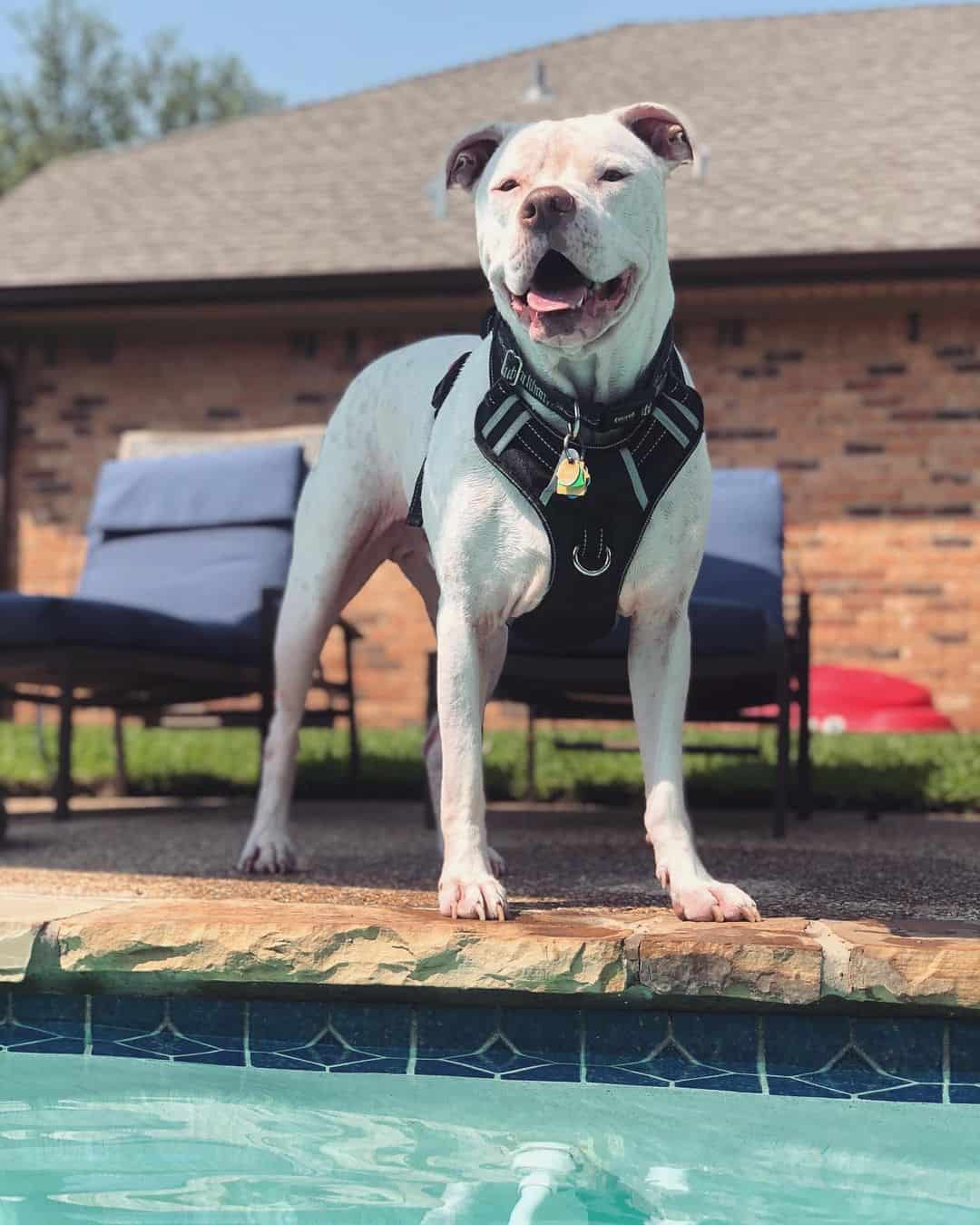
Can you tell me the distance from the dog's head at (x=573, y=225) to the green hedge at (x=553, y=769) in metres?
3.64

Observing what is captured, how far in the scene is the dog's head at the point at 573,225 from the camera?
2.56 m

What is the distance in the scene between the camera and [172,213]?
34.9ft

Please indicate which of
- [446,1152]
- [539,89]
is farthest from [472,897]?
[539,89]

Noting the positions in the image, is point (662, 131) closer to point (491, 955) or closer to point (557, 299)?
point (557, 299)

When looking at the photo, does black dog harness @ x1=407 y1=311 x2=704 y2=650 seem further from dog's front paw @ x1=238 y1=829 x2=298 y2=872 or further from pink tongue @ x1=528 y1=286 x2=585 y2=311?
dog's front paw @ x1=238 y1=829 x2=298 y2=872

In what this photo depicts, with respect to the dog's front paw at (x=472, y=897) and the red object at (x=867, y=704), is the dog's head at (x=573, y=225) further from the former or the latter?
the red object at (x=867, y=704)

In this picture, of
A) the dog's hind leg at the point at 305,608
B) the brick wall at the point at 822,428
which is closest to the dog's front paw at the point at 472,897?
the dog's hind leg at the point at 305,608

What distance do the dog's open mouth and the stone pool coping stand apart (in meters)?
1.08

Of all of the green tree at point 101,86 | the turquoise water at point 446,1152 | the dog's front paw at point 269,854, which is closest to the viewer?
the turquoise water at point 446,1152

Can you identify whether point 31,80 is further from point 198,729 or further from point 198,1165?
point 198,1165

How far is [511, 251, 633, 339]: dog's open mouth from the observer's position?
2617 mm

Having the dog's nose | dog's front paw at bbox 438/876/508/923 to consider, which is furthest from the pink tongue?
dog's front paw at bbox 438/876/508/923

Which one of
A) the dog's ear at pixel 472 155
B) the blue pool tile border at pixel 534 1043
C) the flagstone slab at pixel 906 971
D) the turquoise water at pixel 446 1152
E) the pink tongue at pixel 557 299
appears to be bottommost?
the turquoise water at pixel 446 1152

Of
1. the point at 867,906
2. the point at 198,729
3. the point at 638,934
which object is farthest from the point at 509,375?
the point at 198,729
